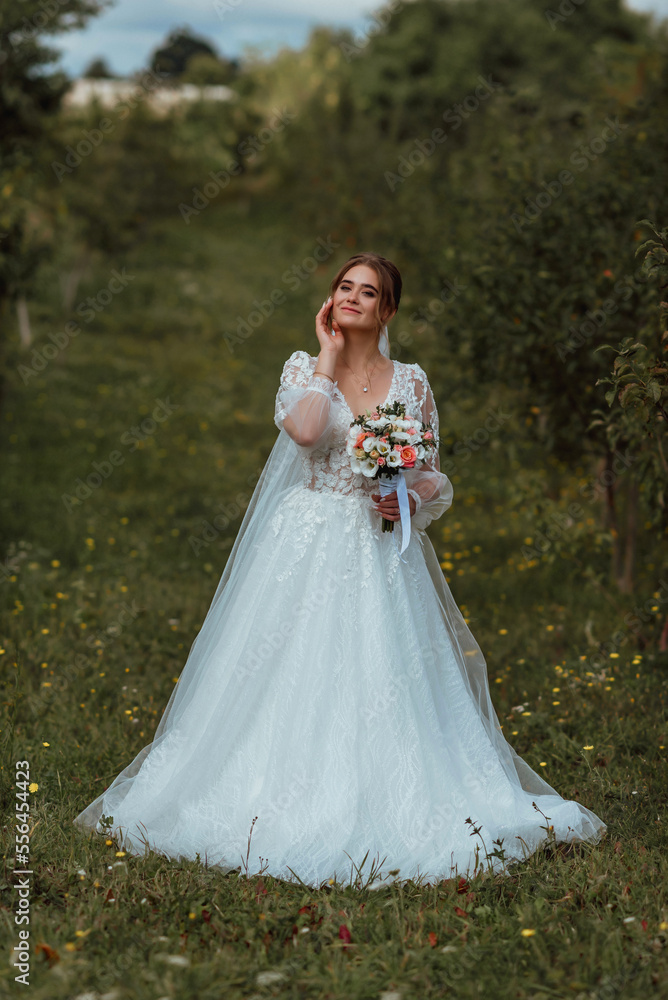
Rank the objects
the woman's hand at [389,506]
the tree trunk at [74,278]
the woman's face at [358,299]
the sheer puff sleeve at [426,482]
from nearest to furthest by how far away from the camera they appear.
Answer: the woman's hand at [389,506] < the woman's face at [358,299] < the sheer puff sleeve at [426,482] < the tree trunk at [74,278]

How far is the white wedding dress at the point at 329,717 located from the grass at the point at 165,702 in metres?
0.14

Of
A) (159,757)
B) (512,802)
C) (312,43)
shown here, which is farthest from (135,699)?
(312,43)

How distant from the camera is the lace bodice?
12.1 ft

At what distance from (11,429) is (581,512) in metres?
7.15

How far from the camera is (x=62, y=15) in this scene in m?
9.52

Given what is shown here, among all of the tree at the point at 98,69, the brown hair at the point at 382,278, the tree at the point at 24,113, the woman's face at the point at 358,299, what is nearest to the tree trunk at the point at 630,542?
the brown hair at the point at 382,278

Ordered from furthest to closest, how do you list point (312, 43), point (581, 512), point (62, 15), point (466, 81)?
point (312, 43) → point (466, 81) → point (62, 15) → point (581, 512)

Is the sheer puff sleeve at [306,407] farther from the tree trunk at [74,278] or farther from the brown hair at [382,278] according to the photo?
the tree trunk at [74,278]

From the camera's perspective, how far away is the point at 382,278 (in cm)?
393

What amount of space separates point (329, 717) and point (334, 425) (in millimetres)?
1246

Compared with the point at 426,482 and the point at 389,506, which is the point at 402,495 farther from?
the point at 426,482

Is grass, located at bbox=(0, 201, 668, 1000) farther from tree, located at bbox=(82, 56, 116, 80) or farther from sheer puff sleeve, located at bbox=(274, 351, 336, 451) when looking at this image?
tree, located at bbox=(82, 56, 116, 80)

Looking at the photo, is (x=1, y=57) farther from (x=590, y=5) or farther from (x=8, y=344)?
(x=590, y=5)

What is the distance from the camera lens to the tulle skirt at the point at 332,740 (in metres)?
3.46
